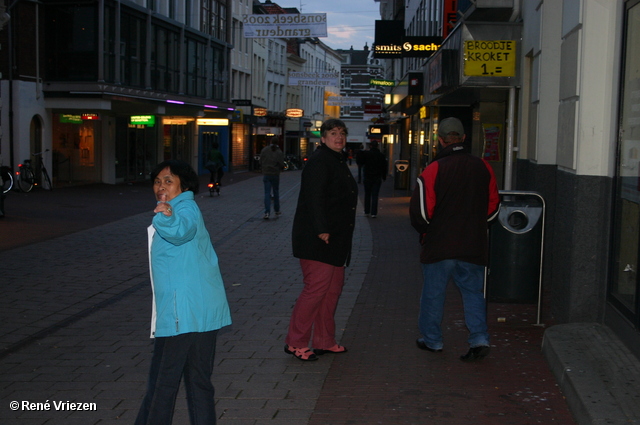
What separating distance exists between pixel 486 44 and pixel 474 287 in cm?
518

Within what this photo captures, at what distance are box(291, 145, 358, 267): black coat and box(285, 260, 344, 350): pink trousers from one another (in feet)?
0.31

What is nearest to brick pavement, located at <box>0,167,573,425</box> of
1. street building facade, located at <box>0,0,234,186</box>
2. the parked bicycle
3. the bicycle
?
the parked bicycle

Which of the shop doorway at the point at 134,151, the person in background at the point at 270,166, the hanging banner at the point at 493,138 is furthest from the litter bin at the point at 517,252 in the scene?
the shop doorway at the point at 134,151

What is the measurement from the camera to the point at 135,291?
8914 mm

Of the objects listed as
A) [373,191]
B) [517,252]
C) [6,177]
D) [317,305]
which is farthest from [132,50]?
[317,305]

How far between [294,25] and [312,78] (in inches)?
544

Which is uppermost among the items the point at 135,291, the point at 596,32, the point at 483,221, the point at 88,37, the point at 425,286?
the point at 88,37

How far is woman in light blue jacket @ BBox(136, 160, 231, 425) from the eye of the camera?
12.2 ft

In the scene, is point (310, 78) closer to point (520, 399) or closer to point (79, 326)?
point (79, 326)

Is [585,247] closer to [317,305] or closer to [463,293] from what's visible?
[463,293]

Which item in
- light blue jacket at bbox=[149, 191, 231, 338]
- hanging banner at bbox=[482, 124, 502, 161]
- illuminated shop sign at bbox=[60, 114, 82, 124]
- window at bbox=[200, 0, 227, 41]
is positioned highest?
window at bbox=[200, 0, 227, 41]

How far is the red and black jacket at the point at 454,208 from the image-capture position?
5773 mm

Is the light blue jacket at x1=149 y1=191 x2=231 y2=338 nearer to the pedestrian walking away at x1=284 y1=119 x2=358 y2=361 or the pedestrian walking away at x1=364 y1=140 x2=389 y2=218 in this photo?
the pedestrian walking away at x1=284 y1=119 x2=358 y2=361

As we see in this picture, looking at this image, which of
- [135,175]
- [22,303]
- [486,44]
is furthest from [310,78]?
[22,303]
